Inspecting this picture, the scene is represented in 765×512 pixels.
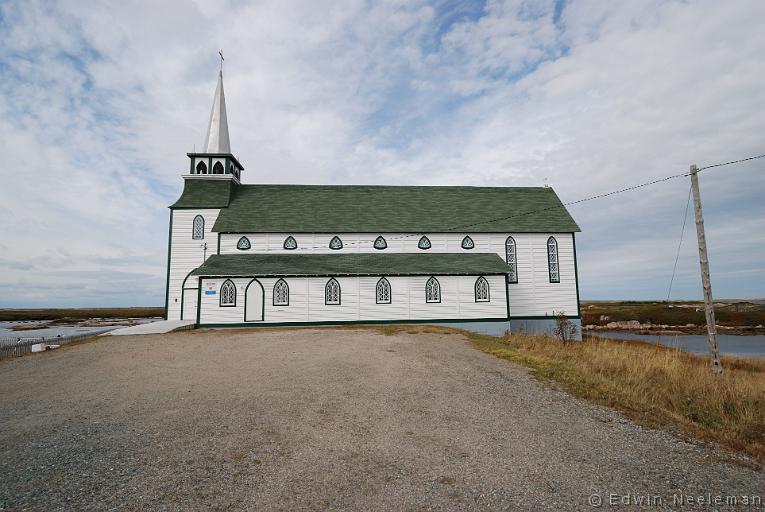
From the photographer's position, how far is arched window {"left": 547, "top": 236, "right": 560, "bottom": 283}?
3157 cm

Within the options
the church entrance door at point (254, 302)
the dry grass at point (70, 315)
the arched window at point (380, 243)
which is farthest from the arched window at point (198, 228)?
the dry grass at point (70, 315)

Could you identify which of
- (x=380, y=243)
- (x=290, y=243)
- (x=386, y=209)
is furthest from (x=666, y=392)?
(x=386, y=209)

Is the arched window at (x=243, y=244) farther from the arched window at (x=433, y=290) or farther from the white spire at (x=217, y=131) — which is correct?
the arched window at (x=433, y=290)

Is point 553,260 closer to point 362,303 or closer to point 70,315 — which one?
point 362,303

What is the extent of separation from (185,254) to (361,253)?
523 inches

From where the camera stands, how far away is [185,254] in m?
30.0

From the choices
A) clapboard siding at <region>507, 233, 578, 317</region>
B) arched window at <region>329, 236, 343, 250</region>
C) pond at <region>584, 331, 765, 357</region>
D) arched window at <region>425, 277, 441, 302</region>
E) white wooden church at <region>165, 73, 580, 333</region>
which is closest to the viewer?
white wooden church at <region>165, 73, 580, 333</region>

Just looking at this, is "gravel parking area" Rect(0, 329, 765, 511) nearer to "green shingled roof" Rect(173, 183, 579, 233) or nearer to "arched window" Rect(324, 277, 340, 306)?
"arched window" Rect(324, 277, 340, 306)

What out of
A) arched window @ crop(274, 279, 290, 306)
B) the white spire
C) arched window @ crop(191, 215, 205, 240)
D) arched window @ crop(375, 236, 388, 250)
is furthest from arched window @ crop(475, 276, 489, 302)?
the white spire

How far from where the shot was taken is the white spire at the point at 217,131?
34.0m

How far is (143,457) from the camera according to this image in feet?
20.8

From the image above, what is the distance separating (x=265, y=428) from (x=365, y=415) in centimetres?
203

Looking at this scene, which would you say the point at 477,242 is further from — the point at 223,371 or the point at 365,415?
the point at 365,415

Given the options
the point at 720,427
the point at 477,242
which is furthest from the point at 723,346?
the point at 720,427
